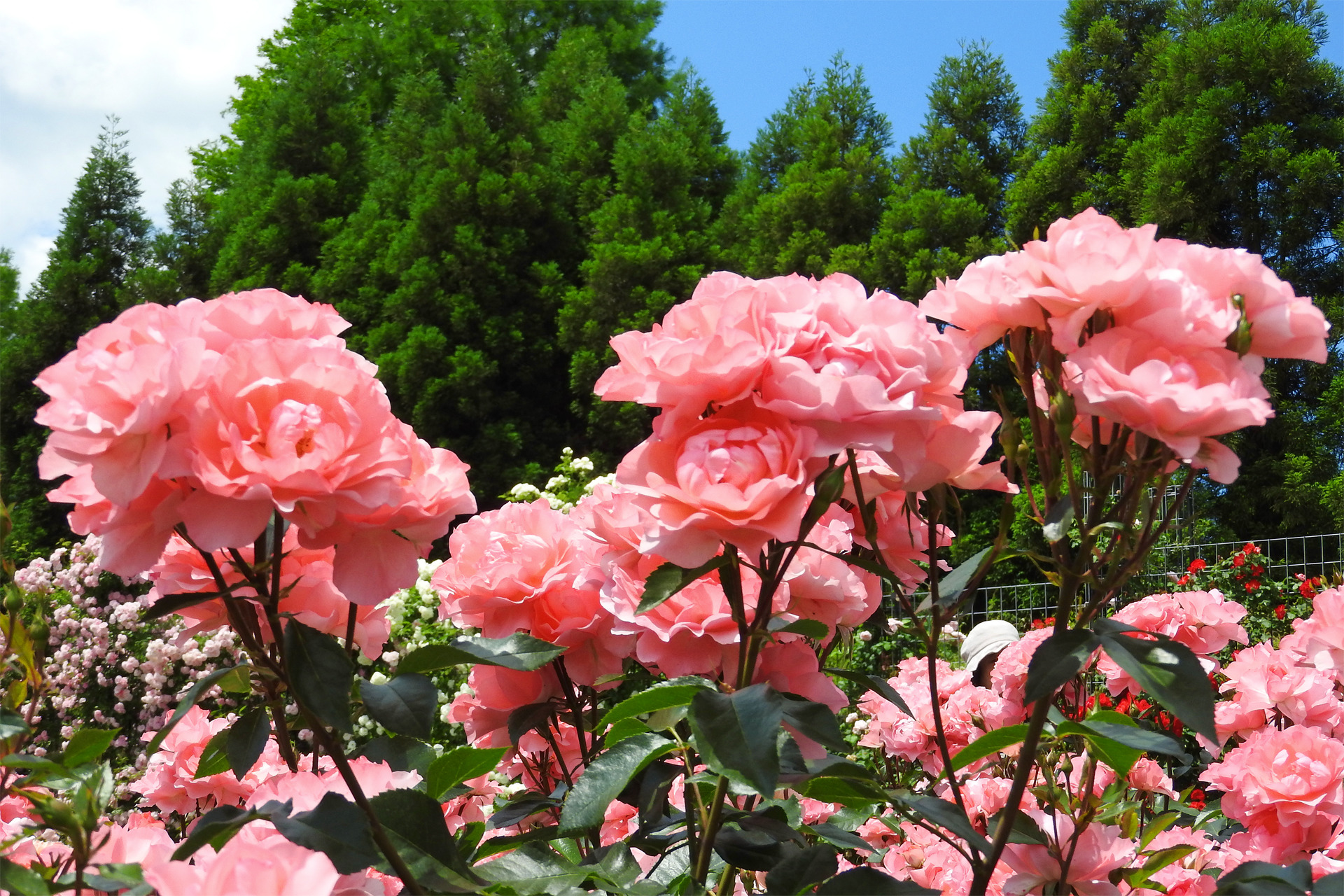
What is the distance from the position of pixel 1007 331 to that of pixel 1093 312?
85 millimetres

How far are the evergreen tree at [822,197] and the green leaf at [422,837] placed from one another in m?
9.69

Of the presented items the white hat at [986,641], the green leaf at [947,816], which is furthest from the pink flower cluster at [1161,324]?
the white hat at [986,641]

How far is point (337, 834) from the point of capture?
735 millimetres

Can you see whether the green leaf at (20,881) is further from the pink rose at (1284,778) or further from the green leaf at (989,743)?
the pink rose at (1284,778)

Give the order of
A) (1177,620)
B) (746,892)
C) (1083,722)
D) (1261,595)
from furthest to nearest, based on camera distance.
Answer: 1. (1261,595)
2. (1177,620)
3. (746,892)
4. (1083,722)

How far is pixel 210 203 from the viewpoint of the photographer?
1479 centimetres

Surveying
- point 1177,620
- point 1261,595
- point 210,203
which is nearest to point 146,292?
point 210,203

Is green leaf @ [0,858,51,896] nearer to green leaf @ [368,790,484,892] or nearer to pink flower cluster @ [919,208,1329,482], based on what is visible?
green leaf @ [368,790,484,892]

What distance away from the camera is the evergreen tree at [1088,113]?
1048cm

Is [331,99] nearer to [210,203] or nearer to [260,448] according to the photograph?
[210,203]

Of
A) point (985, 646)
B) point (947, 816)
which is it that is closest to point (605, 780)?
point (947, 816)

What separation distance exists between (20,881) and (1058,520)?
759 mm

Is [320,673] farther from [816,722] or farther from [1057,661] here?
[1057,661]

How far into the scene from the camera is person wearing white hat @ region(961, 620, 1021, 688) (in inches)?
95.4
